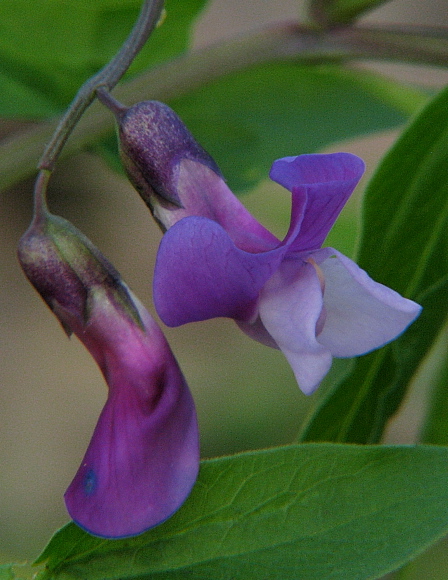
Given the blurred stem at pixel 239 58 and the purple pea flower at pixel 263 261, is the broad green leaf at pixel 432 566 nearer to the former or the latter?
the purple pea flower at pixel 263 261

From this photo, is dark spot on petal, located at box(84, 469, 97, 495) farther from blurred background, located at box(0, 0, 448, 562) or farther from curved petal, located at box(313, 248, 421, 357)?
blurred background, located at box(0, 0, 448, 562)

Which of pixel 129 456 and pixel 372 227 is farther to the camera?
pixel 372 227

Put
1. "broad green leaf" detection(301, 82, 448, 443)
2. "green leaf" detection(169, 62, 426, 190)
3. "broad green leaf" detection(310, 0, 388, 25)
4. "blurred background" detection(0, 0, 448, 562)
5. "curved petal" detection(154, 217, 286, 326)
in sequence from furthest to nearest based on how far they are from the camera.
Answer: "blurred background" detection(0, 0, 448, 562)
"green leaf" detection(169, 62, 426, 190)
"broad green leaf" detection(310, 0, 388, 25)
"broad green leaf" detection(301, 82, 448, 443)
"curved petal" detection(154, 217, 286, 326)

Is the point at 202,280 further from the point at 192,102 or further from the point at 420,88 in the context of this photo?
the point at 420,88

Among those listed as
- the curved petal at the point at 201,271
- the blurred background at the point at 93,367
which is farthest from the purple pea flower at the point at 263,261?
the blurred background at the point at 93,367

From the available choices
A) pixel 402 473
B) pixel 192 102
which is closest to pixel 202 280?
pixel 402 473

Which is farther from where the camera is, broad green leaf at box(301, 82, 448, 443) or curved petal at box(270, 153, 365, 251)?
broad green leaf at box(301, 82, 448, 443)

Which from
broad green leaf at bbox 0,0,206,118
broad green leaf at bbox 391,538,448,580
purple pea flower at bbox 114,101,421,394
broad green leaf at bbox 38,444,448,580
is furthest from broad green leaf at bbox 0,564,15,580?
broad green leaf at bbox 0,0,206,118

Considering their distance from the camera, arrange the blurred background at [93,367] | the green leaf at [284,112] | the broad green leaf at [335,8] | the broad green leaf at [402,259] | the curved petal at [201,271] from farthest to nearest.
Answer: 1. the blurred background at [93,367]
2. the green leaf at [284,112]
3. the broad green leaf at [335,8]
4. the broad green leaf at [402,259]
5. the curved petal at [201,271]
